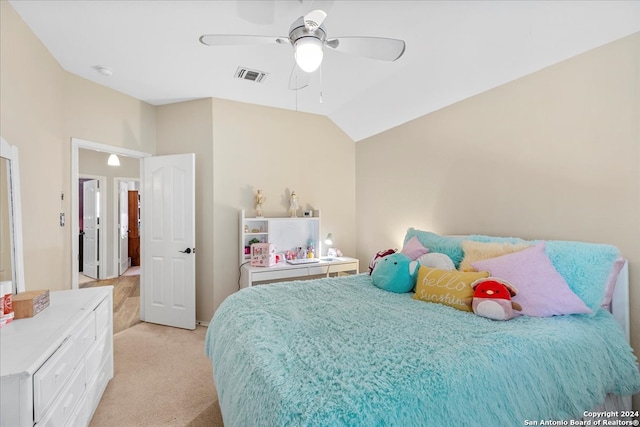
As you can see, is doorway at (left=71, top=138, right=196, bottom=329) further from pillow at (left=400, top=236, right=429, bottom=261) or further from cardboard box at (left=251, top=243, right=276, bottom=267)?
pillow at (left=400, top=236, right=429, bottom=261)

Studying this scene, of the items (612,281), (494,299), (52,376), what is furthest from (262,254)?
(612,281)

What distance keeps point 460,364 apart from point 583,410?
69 centimetres

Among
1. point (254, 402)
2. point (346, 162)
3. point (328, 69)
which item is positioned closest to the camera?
point (254, 402)

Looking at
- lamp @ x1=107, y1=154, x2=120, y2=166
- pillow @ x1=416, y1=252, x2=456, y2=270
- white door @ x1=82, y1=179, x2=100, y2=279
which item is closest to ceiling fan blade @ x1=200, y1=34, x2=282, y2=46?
pillow @ x1=416, y1=252, x2=456, y2=270

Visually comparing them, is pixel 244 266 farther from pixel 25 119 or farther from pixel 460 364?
pixel 460 364

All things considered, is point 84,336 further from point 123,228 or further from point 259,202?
point 123,228

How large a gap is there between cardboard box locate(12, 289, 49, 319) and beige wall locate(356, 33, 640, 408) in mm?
3013

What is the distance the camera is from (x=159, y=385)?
7.45 ft

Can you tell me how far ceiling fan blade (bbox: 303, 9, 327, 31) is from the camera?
1.37 metres

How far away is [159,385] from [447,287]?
2.25 metres

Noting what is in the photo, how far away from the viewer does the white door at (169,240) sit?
3355 mm

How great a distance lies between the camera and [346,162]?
4.21m

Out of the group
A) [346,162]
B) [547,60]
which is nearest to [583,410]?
[547,60]

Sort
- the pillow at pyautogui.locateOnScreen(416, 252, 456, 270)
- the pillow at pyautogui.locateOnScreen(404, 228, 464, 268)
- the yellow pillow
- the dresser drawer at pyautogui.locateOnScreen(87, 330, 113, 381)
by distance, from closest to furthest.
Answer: the dresser drawer at pyautogui.locateOnScreen(87, 330, 113, 381) < the yellow pillow < the pillow at pyautogui.locateOnScreen(416, 252, 456, 270) < the pillow at pyautogui.locateOnScreen(404, 228, 464, 268)
